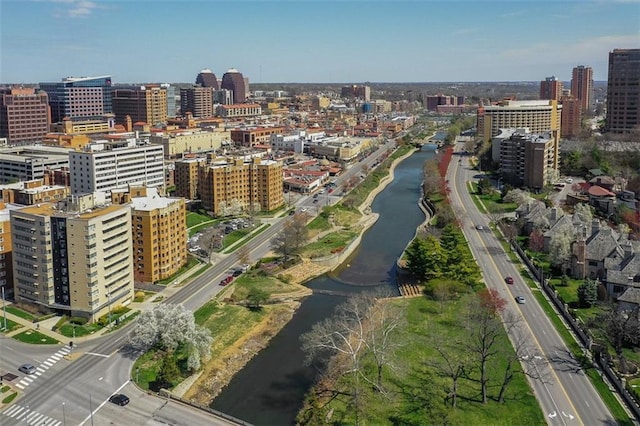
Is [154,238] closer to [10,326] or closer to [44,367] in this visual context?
[10,326]

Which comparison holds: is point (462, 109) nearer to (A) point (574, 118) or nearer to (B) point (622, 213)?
(A) point (574, 118)

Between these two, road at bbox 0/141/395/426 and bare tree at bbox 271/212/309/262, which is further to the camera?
bare tree at bbox 271/212/309/262

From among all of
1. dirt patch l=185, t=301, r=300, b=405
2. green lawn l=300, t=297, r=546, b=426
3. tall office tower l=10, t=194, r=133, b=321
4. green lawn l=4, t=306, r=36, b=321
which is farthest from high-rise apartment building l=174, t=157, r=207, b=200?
green lawn l=300, t=297, r=546, b=426

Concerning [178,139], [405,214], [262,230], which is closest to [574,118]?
[405,214]

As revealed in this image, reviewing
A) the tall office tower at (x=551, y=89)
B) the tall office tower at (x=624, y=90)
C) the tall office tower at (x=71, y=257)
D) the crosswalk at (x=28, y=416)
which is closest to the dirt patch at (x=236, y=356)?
the crosswalk at (x=28, y=416)

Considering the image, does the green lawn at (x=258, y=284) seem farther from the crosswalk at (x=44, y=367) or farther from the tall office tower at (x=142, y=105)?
the tall office tower at (x=142, y=105)

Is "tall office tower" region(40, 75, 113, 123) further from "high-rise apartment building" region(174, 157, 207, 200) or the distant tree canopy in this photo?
the distant tree canopy
